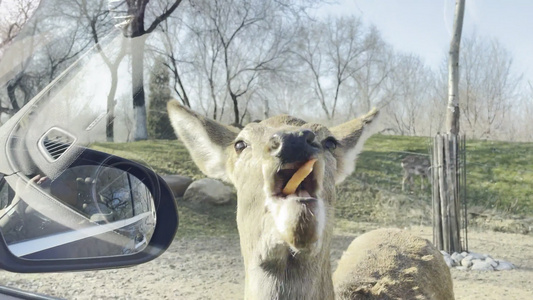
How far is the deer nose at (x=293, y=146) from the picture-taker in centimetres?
146

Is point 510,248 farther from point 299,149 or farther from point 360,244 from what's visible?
point 299,149

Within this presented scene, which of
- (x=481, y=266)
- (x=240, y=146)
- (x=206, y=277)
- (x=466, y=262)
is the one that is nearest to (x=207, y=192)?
(x=206, y=277)

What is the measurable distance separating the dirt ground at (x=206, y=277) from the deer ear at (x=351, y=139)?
2.47 m

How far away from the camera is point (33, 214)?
5.14 ft

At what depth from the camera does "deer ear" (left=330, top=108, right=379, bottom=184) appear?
7.28 feet

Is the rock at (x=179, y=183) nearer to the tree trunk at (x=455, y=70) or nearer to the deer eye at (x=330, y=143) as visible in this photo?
the tree trunk at (x=455, y=70)

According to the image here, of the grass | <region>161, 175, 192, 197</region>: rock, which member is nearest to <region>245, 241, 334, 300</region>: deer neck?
the grass

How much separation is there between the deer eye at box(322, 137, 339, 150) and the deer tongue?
18.2 inches

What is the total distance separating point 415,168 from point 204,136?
462cm

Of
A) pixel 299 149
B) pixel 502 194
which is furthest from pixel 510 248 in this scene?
pixel 299 149

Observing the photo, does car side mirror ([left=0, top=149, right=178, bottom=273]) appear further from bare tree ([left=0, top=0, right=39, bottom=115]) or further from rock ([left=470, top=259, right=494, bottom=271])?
rock ([left=470, top=259, right=494, bottom=271])

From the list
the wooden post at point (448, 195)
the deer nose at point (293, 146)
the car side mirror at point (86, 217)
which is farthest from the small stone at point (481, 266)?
the deer nose at point (293, 146)

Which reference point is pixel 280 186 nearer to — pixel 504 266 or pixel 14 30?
pixel 14 30

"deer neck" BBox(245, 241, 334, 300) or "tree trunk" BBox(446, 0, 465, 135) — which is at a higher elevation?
"tree trunk" BBox(446, 0, 465, 135)
